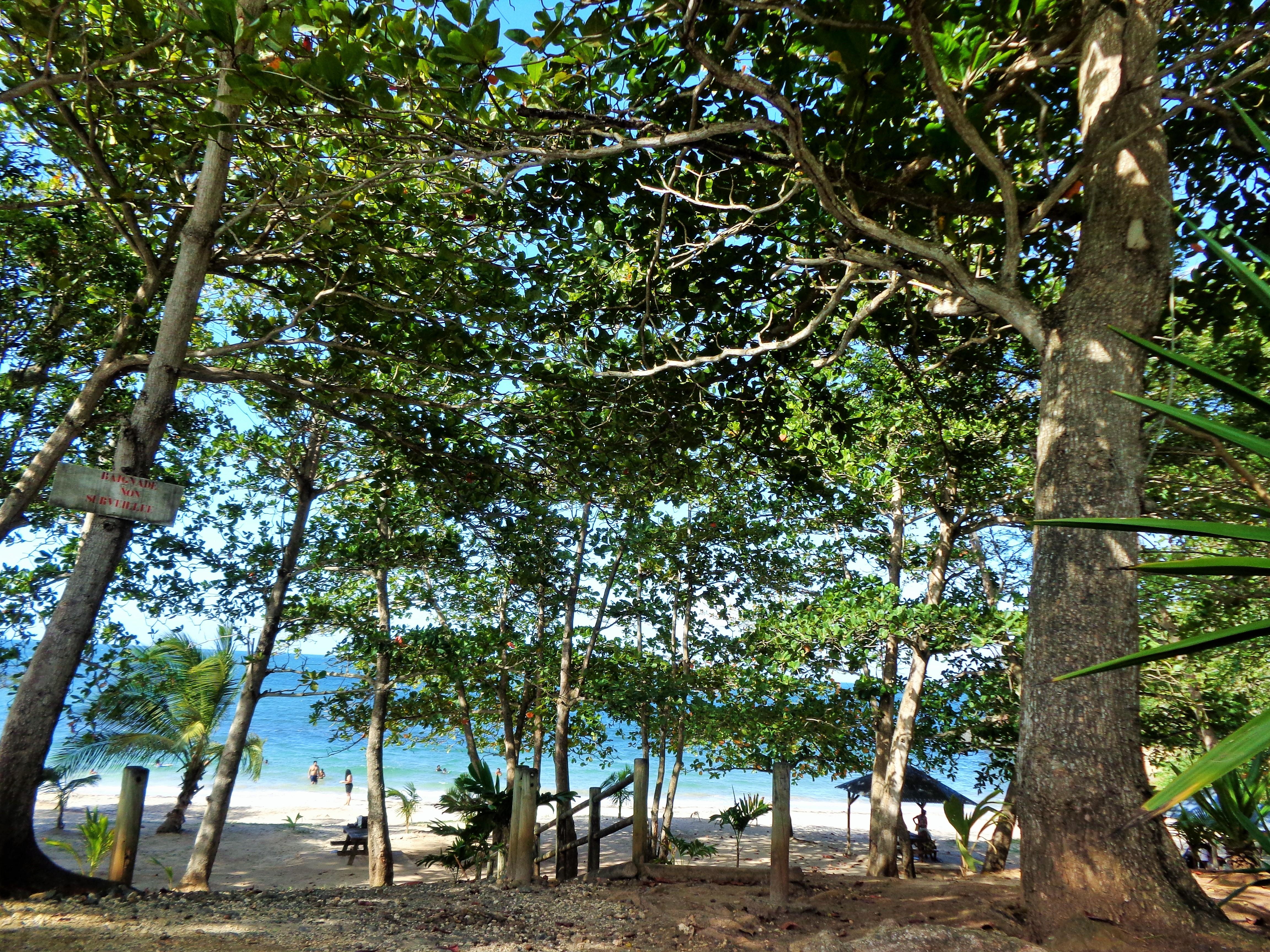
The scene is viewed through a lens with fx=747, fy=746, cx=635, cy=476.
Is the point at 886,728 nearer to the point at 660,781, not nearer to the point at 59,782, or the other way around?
the point at 660,781

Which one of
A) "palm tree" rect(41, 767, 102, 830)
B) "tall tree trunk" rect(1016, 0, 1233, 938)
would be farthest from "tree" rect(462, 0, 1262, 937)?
"palm tree" rect(41, 767, 102, 830)

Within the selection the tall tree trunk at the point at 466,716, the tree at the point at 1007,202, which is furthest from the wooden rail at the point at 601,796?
the tall tree trunk at the point at 466,716

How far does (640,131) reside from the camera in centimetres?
500

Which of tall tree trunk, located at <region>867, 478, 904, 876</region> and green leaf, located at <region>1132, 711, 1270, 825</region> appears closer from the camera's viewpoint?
green leaf, located at <region>1132, 711, 1270, 825</region>

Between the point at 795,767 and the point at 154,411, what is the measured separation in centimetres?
1296

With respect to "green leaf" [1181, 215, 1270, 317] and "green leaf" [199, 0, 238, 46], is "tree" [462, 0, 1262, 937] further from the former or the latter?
"green leaf" [1181, 215, 1270, 317]

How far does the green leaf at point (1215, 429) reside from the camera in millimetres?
1305

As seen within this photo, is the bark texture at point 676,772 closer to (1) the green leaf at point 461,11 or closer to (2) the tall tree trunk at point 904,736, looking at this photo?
(2) the tall tree trunk at point 904,736

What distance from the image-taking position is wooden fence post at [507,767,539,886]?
18.3 feet

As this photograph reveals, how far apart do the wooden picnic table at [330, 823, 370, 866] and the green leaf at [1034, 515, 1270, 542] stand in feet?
60.3

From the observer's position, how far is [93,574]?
4551 millimetres

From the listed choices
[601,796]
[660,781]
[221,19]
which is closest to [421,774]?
[660,781]

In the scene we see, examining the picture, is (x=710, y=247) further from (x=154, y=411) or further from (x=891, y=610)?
(x=891, y=610)

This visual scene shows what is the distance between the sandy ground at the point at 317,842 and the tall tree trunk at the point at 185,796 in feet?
0.69
